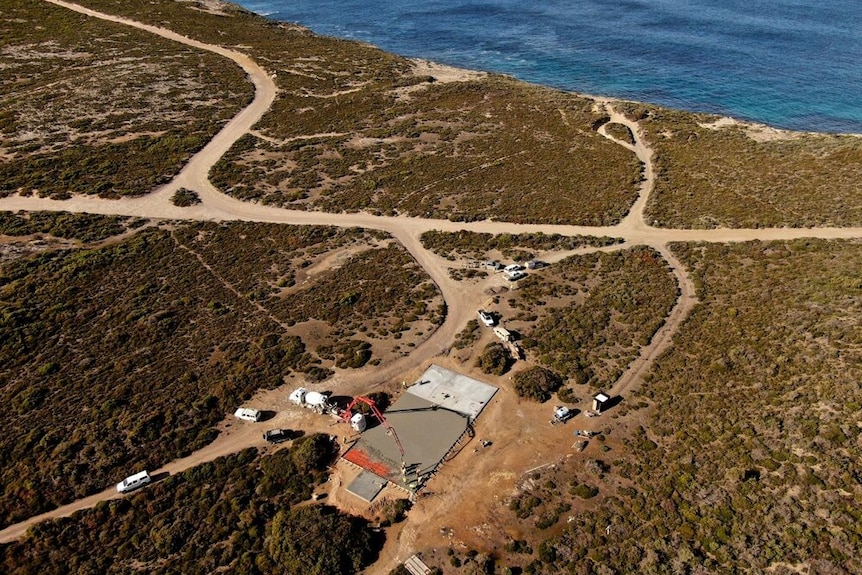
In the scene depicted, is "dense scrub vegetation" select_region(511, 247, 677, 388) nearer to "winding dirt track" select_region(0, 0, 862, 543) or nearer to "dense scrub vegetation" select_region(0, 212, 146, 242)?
"winding dirt track" select_region(0, 0, 862, 543)

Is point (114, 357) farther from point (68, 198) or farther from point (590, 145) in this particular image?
point (590, 145)

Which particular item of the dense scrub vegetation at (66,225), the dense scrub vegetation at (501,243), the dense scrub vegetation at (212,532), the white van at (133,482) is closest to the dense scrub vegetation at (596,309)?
the dense scrub vegetation at (501,243)

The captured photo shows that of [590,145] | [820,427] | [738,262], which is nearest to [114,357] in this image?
[820,427]

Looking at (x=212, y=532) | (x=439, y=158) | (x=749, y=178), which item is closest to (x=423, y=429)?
(x=212, y=532)

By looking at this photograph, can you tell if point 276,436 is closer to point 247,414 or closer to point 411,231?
point 247,414

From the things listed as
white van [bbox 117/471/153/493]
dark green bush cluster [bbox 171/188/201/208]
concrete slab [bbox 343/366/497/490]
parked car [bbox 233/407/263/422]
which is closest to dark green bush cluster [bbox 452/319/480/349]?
concrete slab [bbox 343/366/497/490]

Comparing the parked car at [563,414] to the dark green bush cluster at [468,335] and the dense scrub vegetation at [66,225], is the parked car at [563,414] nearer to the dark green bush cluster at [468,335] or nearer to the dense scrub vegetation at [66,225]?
the dark green bush cluster at [468,335]

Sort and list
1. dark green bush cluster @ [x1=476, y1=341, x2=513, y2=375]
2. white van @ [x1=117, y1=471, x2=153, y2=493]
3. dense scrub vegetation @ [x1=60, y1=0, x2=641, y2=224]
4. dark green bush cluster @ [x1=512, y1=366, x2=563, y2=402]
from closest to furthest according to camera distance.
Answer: white van @ [x1=117, y1=471, x2=153, y2=493]
dark green bush cluster @ [x1=512, y1=366, x2=563, y2=402]
dark green bush cluster @ [x1=476, y1=341, x2=513, y2=375]
dense scrub vegetation @ [x1=60, y1=0, x2=641, y2=224]
